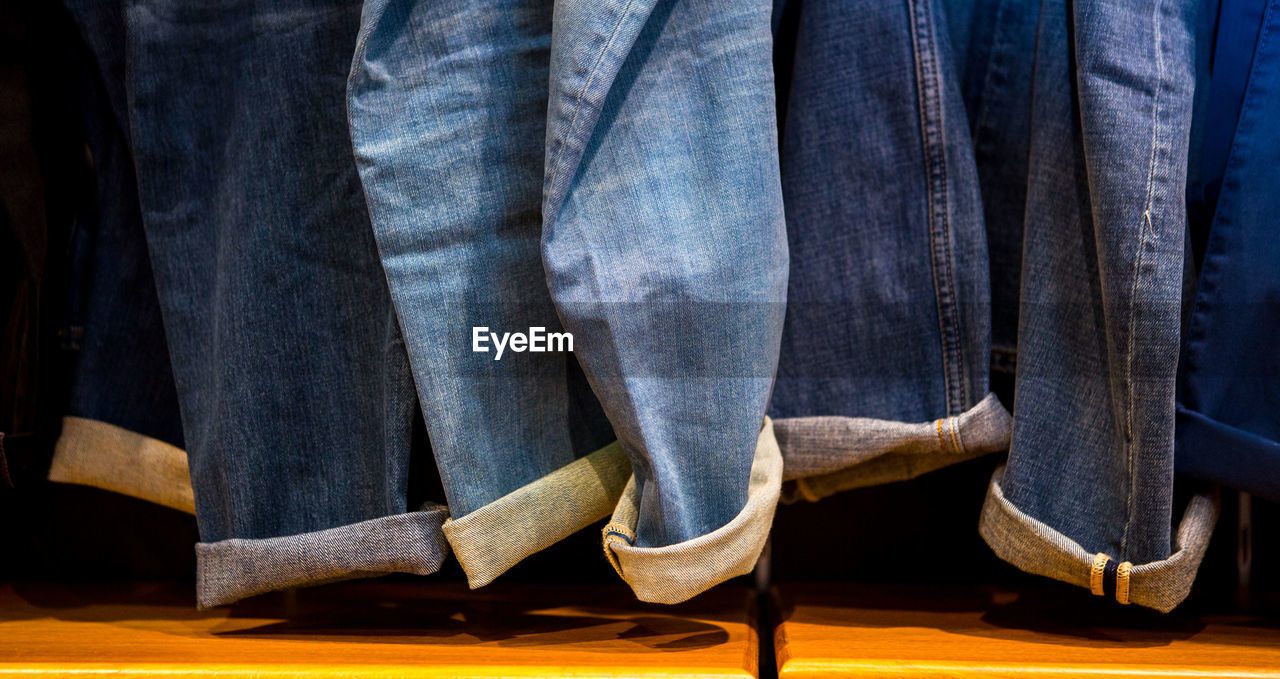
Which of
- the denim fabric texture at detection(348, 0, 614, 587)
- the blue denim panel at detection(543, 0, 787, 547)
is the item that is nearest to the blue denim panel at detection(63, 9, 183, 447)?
the denim fabric texture at detection(348, 0, 614, 587)

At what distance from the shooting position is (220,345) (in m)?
0.53

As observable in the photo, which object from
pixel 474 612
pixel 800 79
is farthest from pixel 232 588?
pixel 800 79

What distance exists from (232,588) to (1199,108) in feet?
2.20

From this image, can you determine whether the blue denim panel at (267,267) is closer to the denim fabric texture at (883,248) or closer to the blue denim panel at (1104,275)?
the denim fabric texture at (883,248)

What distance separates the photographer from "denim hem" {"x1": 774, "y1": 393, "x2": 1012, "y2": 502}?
55 centimetres

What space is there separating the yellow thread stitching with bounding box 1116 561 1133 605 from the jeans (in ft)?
0.67

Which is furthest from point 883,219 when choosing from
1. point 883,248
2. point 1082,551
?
point 1082,551

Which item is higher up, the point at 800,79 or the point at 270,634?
the point at 800,79

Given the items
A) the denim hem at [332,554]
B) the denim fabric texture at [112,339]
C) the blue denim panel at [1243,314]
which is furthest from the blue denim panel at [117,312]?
the blue denim panel at [1243,314]

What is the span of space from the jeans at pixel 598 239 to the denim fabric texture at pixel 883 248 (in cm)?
8

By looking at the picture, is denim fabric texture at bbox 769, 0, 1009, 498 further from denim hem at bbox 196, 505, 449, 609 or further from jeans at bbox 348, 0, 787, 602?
denim hem at bbox 196, 505, 449, 609

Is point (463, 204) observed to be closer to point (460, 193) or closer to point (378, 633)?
point (460, 193)

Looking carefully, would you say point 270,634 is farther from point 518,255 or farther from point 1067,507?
point 1067,507

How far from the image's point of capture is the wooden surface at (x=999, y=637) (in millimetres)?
509
